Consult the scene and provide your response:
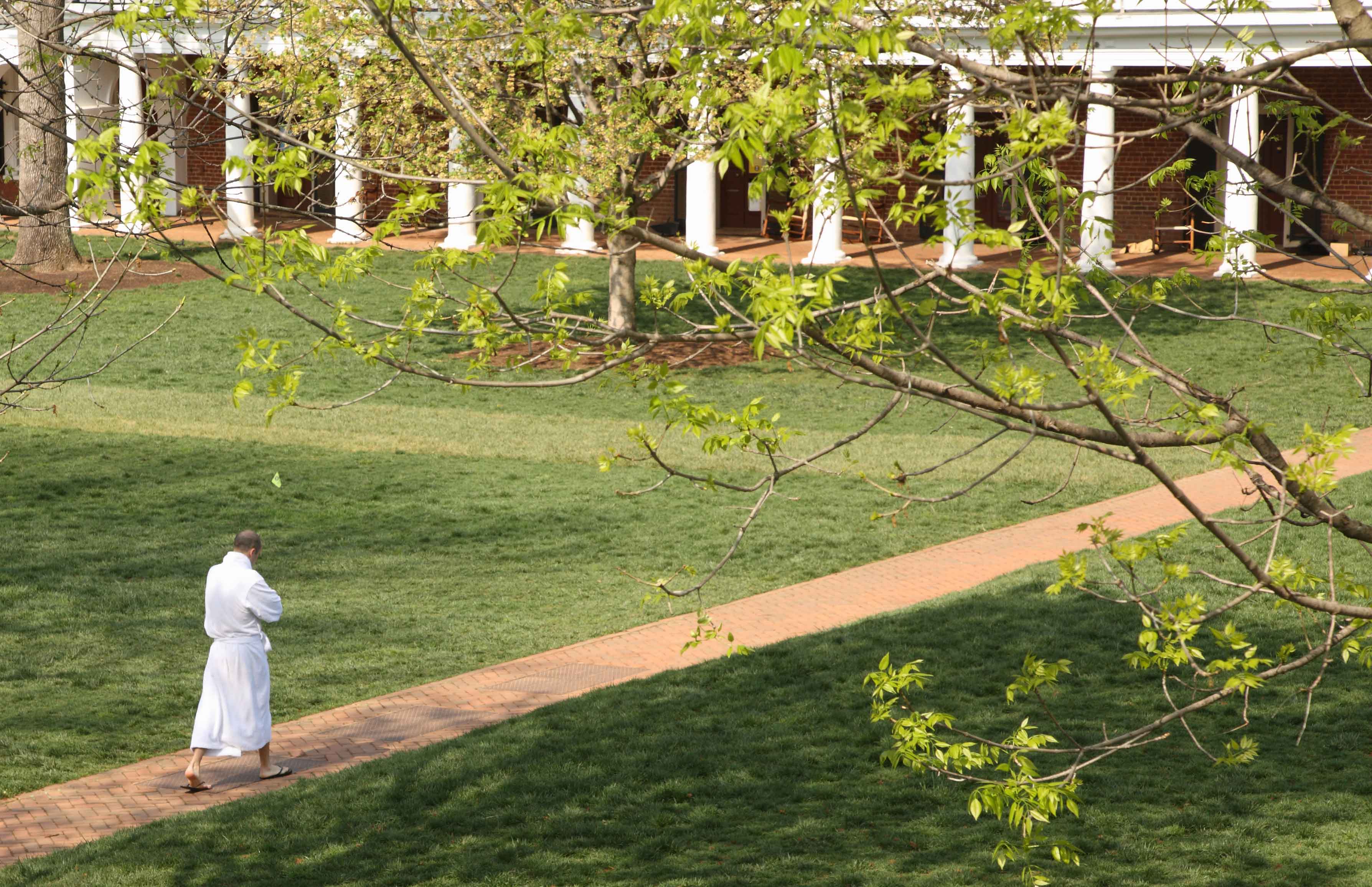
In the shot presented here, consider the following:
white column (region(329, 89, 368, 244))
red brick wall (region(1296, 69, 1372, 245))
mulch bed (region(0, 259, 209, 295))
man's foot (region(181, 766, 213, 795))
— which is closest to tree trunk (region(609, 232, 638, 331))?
white column (region(329, 89, 368, 244))

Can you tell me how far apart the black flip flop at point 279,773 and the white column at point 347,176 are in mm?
3272

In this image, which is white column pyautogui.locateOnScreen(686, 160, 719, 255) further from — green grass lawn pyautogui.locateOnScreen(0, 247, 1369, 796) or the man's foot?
the man's foot

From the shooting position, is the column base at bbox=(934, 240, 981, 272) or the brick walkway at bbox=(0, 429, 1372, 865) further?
the column base at bbox=(934, 240, 981, 272)

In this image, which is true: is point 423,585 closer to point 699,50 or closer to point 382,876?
point 382,876

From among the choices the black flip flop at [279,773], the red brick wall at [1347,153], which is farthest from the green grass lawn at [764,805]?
the red brick wall at [1347,153]

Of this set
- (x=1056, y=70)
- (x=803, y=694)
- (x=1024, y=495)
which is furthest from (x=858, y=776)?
(x=1024, y=495)

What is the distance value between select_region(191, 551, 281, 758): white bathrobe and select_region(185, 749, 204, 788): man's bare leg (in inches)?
1.6

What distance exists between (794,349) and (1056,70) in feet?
6.54

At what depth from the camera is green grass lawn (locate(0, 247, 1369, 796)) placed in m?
11.3

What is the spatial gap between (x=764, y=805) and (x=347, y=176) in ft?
13.4

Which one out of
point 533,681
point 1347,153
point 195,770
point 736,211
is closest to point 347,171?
point 195,770

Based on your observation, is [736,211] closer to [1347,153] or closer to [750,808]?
[1347,153]

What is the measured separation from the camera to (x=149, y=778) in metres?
9.06

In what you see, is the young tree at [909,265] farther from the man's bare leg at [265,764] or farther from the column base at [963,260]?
the column base at [963,260]
